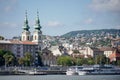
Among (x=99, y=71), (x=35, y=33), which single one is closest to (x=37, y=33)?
(x=35, y=33)

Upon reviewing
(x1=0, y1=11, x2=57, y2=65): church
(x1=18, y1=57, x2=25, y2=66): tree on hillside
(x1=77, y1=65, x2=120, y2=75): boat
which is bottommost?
(x1=77, y1=65, x2=120, y2=75): boat

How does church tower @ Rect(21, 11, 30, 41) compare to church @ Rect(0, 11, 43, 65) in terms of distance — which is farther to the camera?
church tower @ Rect(21, 11, 30, 41)

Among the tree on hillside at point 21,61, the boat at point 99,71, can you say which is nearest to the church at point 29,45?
the tree on hillside at point 21,61

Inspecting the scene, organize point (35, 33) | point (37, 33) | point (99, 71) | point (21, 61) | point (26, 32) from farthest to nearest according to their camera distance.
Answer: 1. point (35, 33)
2. point (37, 33)
3. point (26, 32)
4. point (21, 61)
5. point (99, 71)

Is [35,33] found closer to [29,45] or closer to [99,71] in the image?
[29,45]

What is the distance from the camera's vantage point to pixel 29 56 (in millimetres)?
106000

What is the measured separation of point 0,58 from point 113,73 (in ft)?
57.5

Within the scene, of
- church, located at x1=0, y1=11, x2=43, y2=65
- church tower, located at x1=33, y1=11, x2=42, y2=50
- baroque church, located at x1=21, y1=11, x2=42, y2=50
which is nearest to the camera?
church, located at x1=0, y1=11, x2=43, y2=65

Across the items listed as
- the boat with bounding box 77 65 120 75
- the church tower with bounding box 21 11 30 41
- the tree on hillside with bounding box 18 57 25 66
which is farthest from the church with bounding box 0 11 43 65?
the boat with bounding box 77 65 120 75

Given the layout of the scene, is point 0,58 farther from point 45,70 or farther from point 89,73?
point 89,73

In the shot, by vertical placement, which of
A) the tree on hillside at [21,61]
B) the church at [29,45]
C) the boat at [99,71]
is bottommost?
the boat at [99,71]

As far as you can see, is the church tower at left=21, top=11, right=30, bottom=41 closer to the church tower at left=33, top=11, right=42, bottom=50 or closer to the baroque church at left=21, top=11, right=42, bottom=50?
the baroque church at left=21, top=11, right=42, bottom=50

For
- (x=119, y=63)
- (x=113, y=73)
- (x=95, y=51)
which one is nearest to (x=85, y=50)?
(x=95, y=51)

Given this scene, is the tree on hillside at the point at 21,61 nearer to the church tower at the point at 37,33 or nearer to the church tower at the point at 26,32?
the church tower at the point at 26,32
